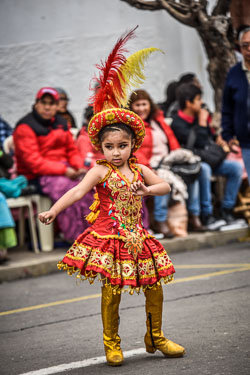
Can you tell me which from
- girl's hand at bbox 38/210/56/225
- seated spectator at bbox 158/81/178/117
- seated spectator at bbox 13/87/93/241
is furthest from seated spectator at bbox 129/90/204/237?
girl's hand at bbox 38/210/56/225

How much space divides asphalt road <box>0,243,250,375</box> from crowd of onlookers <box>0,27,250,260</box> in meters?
1.41

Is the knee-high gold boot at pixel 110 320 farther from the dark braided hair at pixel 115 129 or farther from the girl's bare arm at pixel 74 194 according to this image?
the dark braided hair at pixel 115 129

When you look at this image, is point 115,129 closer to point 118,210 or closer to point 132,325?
point 118,210

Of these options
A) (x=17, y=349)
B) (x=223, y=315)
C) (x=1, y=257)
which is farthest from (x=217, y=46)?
(x=17, y=349)

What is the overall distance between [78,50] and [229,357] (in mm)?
9746

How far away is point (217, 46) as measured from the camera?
1063 cm

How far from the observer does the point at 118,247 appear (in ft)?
15.4

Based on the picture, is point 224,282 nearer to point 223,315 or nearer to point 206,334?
point 223,315

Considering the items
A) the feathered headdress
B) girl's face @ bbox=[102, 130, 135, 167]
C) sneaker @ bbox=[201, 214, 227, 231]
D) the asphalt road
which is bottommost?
the asphalt road

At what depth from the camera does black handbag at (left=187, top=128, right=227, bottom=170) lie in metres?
10.2

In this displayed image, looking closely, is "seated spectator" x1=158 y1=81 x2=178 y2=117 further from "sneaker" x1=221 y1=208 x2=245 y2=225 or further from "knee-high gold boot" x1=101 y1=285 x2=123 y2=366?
"knee-high gold boot" x1=101 y1=285 x2=123 y2=366

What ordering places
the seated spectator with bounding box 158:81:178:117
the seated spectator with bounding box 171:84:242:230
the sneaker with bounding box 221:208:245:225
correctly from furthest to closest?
the seated spectator with bounding box 158:81:178:117, the sneaker with bounding box 221:208:245:225, the seated spectator with bounding box 171:84:242:230

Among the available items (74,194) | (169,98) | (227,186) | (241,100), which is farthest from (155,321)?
(169,98)

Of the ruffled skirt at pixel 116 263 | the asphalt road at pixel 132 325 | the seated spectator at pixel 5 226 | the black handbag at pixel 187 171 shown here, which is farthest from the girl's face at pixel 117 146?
the black handbag at pixel 187 171
